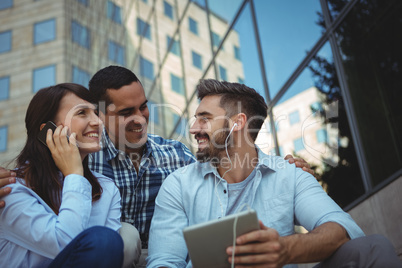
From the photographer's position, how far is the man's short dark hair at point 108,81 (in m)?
4.43

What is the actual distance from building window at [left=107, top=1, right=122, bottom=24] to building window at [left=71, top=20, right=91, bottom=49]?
489 centimetres

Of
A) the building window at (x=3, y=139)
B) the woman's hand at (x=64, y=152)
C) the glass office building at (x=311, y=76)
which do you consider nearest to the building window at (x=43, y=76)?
the building window at (x=3, y=139)

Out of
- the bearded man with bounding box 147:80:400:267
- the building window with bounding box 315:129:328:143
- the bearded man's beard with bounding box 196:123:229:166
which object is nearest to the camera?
the bearded man with bounding box 147:80:400:267

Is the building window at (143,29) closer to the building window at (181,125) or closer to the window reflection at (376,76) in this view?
the building window at (181,125)

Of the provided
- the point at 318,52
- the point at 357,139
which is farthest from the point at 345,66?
the point at 357,139

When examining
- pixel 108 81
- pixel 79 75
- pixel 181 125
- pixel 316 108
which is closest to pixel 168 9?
pixel 181 125

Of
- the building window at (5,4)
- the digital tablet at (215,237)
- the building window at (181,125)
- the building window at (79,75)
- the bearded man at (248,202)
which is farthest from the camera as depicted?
the building window at (5,4)

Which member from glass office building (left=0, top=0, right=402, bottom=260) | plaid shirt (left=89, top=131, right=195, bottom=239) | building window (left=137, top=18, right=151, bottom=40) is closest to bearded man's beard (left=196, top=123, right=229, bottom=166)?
plaid shirt (left=89, top=131, right=195, bottom=239)

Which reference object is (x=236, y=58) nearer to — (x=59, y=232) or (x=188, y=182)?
(x=188, y=182)

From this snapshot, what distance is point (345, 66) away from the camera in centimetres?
586

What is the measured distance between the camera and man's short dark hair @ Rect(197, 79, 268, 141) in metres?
3.89

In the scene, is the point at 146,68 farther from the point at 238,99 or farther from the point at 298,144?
the point at 238,99

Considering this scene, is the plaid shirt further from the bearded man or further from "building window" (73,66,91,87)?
"building window" (73,66,91,87)

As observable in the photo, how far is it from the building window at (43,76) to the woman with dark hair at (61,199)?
22592 mm
